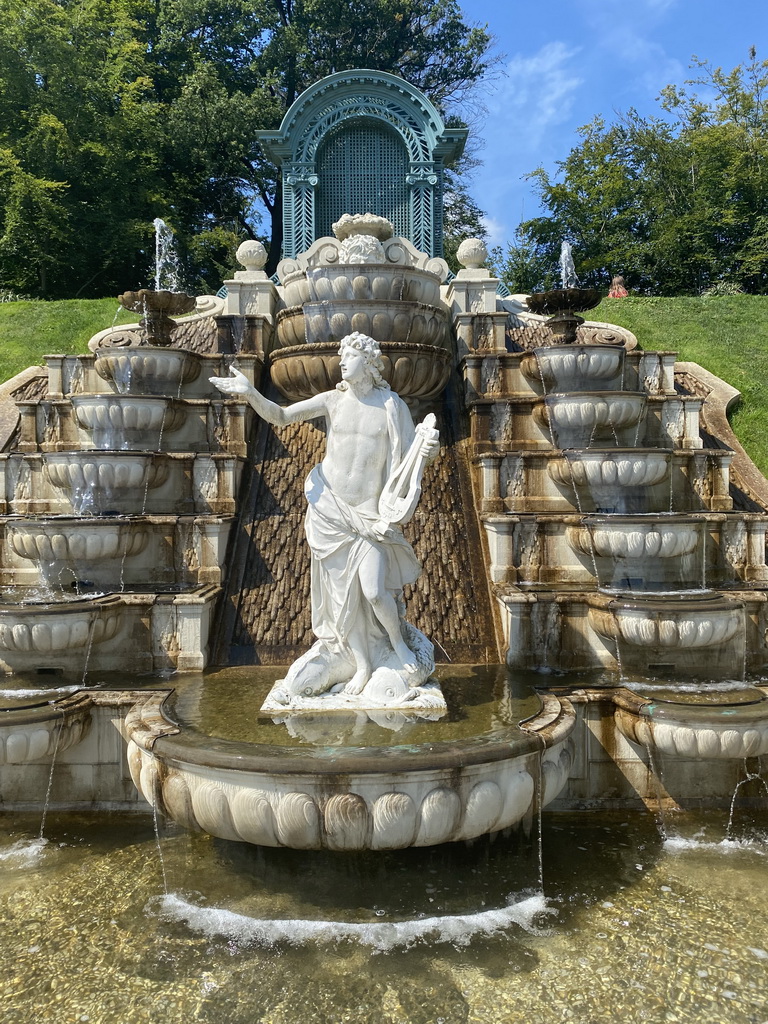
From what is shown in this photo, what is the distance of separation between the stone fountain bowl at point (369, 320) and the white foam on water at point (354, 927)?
726 centimetres

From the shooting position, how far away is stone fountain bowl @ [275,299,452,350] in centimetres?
1009

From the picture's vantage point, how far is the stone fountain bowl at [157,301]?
10.5 meters

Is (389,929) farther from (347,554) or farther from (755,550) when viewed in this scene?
(755,550)

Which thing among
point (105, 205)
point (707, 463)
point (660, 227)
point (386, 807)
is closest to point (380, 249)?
point (707, 463)

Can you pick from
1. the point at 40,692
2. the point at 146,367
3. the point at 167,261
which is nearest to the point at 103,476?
the point at 146,367

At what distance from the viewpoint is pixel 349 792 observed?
13.9ft

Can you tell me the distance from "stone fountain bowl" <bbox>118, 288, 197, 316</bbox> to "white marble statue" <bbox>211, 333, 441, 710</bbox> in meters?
5.68

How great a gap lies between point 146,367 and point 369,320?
3.10 metres

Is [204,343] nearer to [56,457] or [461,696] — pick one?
[56,457]

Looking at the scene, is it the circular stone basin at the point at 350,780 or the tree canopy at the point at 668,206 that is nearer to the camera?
the circular stone basin at the point at 350,780

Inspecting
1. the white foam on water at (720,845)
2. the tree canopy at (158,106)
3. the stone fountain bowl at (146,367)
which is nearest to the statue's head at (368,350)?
the white foam on water at (720,845)

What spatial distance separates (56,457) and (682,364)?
434 inches

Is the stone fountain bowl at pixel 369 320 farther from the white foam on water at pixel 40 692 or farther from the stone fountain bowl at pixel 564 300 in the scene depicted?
the white foam on water at pixel 40 692

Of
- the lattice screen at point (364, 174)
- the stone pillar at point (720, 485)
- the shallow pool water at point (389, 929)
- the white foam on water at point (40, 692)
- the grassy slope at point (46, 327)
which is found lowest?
the shallow pool water at point (389, 929)
